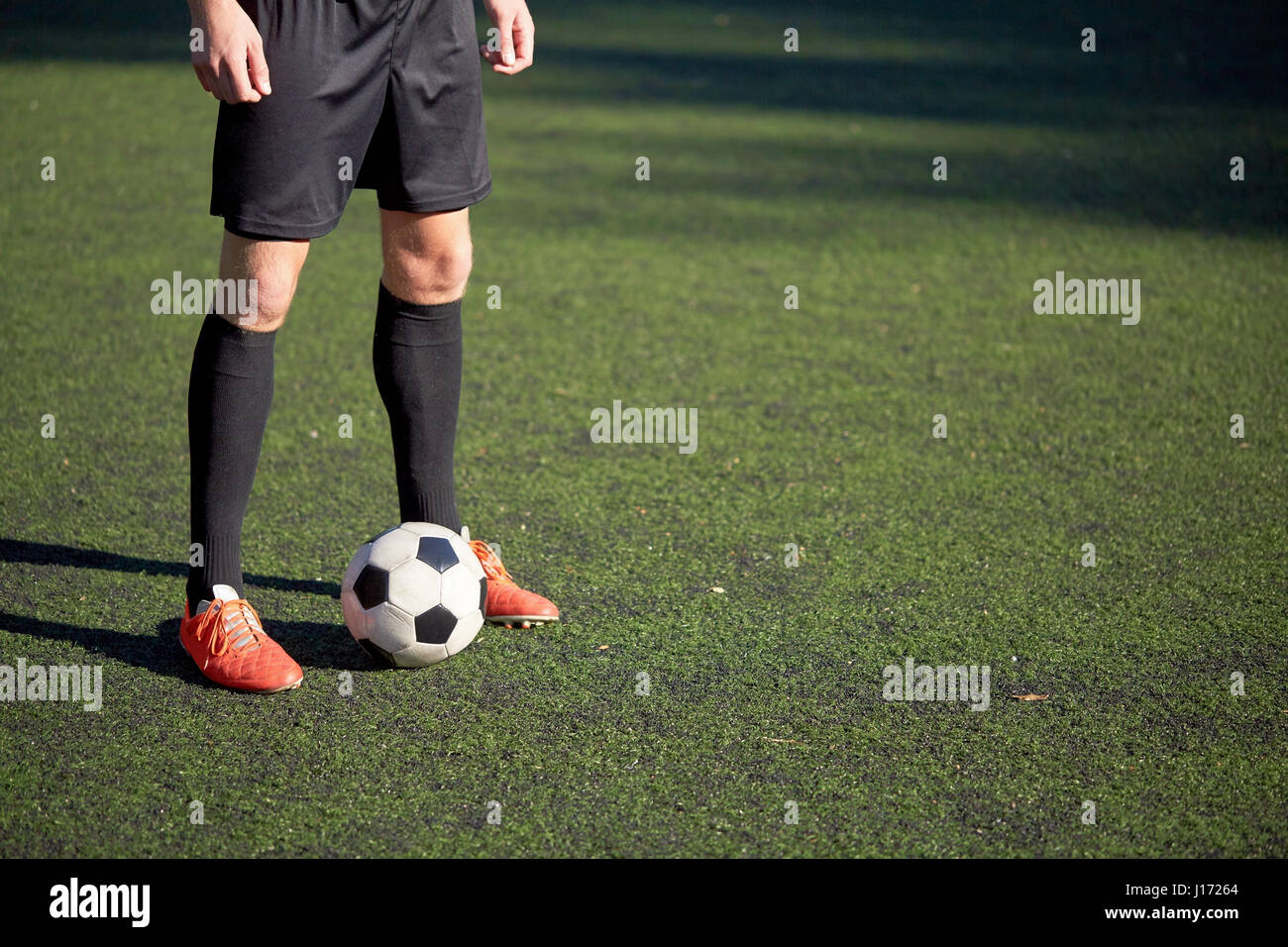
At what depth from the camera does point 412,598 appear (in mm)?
2371

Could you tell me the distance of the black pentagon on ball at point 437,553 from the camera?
2.44m

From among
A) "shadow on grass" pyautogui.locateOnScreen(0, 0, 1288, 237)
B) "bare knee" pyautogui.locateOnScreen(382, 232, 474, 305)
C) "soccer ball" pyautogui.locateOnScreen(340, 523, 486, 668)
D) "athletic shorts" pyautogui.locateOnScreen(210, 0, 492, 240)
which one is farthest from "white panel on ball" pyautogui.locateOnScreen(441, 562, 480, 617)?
"shadow on grass" pyautogui.locateOnScreen(0, 0, 1288, 237)

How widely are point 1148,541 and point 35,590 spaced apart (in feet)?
8.12

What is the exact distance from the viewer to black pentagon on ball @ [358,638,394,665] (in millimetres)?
2398

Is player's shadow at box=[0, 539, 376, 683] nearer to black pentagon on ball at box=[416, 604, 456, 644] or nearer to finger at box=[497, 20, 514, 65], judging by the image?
black pentagon on ball at box=[416, 604, 456, 644]

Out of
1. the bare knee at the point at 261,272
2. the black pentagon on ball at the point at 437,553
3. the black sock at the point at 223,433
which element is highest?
the bare knee at the point at 261,272

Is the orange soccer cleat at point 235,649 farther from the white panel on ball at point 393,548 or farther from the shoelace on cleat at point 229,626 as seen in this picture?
the white panel on ball at point 393,548

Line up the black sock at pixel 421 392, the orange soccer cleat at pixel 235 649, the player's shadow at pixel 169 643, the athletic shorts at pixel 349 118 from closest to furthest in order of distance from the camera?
the athletic shorts at pixel 349 118
the orange soccer cleat at pixel 235 649
the player's shadow at pixel 169 643
the black sock at pixel 421 392

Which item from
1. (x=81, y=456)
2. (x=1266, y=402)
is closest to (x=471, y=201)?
(x=81, y=456)

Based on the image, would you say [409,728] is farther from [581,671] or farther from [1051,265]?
[1051,265]

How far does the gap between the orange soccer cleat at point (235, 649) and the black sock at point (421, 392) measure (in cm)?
41

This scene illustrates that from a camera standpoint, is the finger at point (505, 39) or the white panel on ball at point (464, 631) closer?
the white panel on ball at point (464, 631)

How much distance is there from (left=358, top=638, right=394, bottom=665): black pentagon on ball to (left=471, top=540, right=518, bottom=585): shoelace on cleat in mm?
310

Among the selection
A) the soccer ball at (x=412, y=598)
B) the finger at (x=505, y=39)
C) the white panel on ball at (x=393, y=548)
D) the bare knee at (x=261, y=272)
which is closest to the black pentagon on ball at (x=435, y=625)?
the soccer ball at (x=412, y=598)
